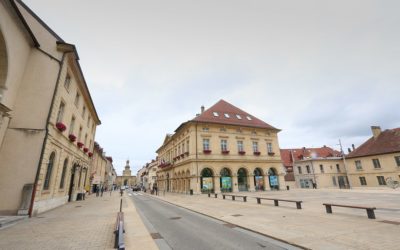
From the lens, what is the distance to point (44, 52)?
542 inches

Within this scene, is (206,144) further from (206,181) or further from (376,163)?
(376,163)

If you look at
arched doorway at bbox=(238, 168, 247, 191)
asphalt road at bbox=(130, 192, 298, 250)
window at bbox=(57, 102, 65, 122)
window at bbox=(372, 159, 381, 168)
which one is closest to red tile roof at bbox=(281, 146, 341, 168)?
window at bbox=(372, 159, 381, 168)

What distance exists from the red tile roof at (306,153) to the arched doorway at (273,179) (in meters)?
20.9

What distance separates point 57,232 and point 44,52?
12.0 m

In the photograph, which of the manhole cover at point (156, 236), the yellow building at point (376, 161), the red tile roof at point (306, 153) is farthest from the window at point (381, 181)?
the manhole cover at point (156, 236)

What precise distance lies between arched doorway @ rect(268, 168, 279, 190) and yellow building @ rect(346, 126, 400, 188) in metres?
17.8

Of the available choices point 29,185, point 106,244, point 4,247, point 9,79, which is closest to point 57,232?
point 4,247

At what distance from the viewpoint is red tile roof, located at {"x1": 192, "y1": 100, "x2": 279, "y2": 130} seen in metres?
34.0

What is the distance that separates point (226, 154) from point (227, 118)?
22.1 ft

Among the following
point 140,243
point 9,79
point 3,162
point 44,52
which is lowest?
point 140,243

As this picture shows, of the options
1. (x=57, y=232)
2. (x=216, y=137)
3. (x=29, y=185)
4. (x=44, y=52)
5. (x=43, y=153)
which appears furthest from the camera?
(x=216, y=137)

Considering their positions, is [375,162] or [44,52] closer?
[44,52]

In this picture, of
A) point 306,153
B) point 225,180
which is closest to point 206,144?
point 225,180

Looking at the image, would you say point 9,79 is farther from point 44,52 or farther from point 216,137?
point 216,137
